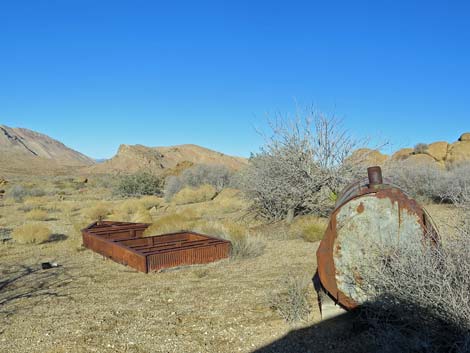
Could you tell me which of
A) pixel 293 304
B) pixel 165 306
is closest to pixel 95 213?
pixel 165 306

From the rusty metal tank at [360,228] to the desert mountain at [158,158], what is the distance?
6751cm

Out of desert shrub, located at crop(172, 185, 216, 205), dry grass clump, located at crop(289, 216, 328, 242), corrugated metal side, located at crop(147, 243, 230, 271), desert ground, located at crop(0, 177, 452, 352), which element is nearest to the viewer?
desert ground, located at crop(0, 177, 452, 352)

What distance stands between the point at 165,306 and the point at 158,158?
255ft

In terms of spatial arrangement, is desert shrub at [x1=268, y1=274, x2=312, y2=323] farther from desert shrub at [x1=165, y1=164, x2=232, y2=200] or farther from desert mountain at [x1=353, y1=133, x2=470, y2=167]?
desert mountain at [x1=353, y1=133, x2=470, y2=167]

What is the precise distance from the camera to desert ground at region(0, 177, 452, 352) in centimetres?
472

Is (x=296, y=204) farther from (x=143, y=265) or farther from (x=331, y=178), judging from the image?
(x=143, y=265)

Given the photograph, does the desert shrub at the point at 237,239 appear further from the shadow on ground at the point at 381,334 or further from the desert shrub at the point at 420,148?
the desert shrub at the point at 420,148

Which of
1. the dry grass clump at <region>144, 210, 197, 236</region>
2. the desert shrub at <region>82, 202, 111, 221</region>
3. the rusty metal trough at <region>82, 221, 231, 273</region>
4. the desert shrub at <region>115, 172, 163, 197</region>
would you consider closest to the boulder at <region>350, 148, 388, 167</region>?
the dry grass clump at <region>144, 210, 197, 236</region>

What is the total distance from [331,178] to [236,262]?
16.5 ft

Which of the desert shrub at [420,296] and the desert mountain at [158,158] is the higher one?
the desert mountain at [158,158]

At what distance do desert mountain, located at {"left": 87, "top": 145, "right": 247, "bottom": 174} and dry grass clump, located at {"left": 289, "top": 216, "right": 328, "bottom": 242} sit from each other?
199 ft

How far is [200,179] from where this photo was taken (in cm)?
→ 3225

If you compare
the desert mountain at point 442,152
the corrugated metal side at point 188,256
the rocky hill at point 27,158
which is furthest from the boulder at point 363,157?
the rocky hill at point 27,158

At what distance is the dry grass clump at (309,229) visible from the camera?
10.5 metres
